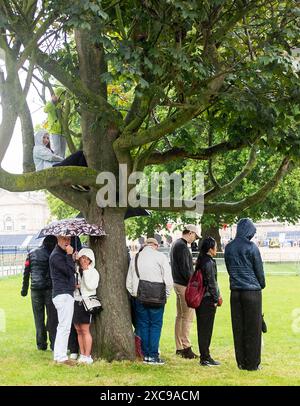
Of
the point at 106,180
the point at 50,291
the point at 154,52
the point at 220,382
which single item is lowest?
the point at 220,382

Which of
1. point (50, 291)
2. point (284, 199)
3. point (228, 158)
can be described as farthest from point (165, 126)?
point (284, 199)

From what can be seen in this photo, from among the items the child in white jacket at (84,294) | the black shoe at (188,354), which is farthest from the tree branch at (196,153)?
the black shoe at (188,354)

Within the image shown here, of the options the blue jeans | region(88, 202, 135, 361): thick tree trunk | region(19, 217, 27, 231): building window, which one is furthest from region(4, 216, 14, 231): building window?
the blue jeans

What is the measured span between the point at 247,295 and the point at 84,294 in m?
2.52

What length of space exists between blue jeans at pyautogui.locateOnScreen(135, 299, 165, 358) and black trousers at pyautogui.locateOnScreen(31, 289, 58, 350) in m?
1.55

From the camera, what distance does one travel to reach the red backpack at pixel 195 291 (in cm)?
1119

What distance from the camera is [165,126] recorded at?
1107 centimetres

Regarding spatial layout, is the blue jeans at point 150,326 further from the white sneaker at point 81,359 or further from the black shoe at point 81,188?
the black shoe at point 81,188

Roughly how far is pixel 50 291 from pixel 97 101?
3.45m

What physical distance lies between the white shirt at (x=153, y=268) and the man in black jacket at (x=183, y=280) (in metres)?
0.75

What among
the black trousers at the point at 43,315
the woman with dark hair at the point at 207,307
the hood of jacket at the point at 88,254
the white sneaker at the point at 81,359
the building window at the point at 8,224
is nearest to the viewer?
the white sneaker at the point at 81,359

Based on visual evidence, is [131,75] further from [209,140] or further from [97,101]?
[209,140]

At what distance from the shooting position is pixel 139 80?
356 inches

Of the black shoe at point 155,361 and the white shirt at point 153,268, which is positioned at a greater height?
the white shirt at point 153,268
